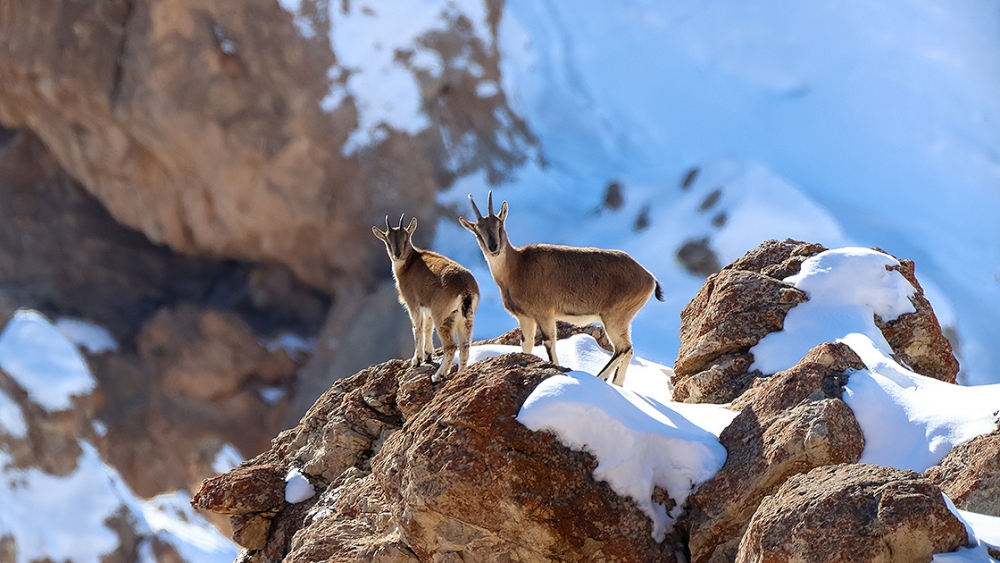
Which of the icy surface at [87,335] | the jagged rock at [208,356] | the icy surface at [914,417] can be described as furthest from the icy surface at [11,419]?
the icy surface at [914,417]

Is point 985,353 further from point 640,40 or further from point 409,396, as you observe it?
point 409,396

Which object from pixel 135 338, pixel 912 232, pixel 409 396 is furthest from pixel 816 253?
pixel 135 338

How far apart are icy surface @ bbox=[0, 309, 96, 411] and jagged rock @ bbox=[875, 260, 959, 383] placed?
21.8 m

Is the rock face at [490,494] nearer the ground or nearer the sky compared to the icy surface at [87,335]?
nearer the ground

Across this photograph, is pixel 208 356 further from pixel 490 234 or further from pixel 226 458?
pixel 490 234

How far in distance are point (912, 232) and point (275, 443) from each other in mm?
21579

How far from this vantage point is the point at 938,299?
2344 centimetres

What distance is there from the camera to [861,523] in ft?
15.2

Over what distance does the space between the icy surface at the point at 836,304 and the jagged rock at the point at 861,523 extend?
395cm

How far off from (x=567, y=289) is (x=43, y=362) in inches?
841

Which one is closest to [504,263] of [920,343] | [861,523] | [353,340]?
[920,343]

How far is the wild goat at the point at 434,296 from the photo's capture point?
27.2 feet

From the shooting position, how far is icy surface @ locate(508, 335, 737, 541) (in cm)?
619

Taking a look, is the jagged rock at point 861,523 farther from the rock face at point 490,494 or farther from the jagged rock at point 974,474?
the rock face at point 490,494
